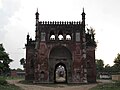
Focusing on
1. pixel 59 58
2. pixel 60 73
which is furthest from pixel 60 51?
pixel 60 73

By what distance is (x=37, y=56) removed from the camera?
44.7 m

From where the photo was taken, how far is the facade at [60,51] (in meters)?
44.3

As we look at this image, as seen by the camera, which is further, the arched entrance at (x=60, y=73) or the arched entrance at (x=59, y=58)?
the arched entrance at (x=60, y=73)

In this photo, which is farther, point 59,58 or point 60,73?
point 60,73

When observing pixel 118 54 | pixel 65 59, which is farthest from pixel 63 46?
pixel 118 54

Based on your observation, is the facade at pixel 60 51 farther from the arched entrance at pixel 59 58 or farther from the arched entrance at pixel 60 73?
the arched entrance at pixel 60 73

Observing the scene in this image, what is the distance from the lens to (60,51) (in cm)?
4597

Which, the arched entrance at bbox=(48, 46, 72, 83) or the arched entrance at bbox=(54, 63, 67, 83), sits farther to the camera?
the arched entrance at bbox=(54, 63, 67, 83)

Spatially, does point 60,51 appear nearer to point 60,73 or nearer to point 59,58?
point 59,58

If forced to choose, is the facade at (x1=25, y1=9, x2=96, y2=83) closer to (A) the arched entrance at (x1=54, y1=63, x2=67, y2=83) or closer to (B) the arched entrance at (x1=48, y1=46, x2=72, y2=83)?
(B) the arched entrance at (x1=48, y1=46, x2=72, y2=83)

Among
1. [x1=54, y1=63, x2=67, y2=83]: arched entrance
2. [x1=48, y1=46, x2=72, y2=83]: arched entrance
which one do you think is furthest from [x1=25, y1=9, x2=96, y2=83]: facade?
[x1=54, y1=63, x2=67, y2=83]: arched entrance

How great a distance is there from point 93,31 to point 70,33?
50.3 ft

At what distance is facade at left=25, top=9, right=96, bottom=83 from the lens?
145ft

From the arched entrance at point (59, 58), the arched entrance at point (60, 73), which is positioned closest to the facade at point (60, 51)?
the arched entrance at point (59, 58)
